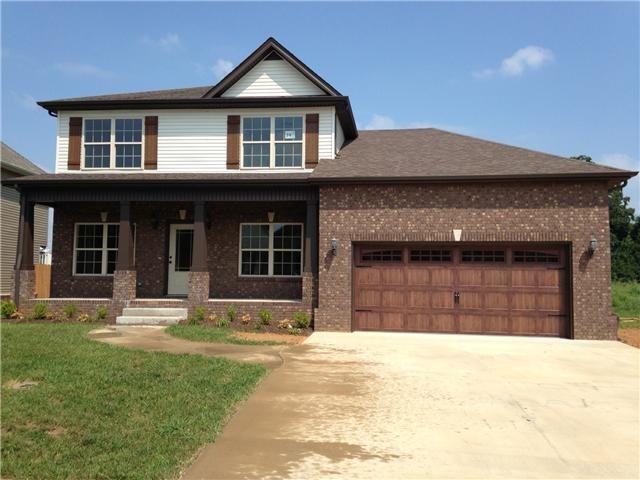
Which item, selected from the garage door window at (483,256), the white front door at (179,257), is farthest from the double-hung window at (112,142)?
the garage door window at (483,256)

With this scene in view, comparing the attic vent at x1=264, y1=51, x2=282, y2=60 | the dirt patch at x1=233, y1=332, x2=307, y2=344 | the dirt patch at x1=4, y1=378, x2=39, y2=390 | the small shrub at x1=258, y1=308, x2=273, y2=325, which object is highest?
the attic vent at x1=264, y1=51, x2=282, y2=60

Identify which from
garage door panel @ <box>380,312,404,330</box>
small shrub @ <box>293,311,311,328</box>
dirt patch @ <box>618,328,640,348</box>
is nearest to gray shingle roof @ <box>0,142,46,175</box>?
small shrub @ <box>293,311,311,328</box>

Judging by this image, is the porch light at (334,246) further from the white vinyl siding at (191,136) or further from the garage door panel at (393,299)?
the white vinyl siding at (191,136)

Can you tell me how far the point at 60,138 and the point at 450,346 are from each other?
1340 centimetres

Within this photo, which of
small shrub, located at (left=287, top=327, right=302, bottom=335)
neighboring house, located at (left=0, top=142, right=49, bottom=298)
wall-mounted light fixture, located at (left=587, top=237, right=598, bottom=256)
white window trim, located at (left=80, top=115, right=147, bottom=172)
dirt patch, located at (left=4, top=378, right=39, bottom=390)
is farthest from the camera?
neighboring house, located at (left=0, top=142, right=49, bottom=298)

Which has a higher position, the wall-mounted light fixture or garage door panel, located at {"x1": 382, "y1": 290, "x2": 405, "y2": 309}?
the wall-mounted light fixture

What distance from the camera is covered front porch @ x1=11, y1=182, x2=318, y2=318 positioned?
47.8ft

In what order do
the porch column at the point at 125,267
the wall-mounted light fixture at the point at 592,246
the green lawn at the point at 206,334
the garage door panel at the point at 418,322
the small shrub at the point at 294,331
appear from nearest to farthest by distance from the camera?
the green lawn at the point at 206,334 → the wall-mounted light fixture at the point at 592,246 → the small shrub at the point at 294,331 → the garage door panel at the point at 418,322 → the porch column at the point at 125,267

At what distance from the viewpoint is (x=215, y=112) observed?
1542cm

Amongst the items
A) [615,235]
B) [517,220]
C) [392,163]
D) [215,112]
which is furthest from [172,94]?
[615,235]

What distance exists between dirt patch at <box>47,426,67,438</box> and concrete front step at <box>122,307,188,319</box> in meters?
8.83

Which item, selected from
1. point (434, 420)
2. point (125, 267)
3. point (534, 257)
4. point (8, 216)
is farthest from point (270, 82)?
point (8, 216)

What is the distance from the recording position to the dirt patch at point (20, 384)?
6504mm

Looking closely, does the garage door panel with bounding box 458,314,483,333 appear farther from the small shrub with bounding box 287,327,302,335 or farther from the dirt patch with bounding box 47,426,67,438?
the dirt patch with bounding box 47,426,67,438
